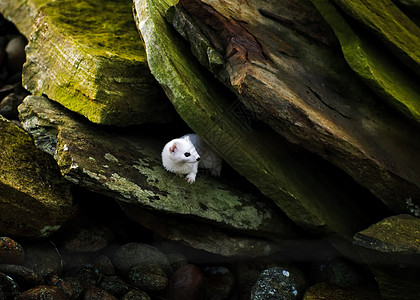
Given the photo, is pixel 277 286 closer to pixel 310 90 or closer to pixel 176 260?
pixel 176 260

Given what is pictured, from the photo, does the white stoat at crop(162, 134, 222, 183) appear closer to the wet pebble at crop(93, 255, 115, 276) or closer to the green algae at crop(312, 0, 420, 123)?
the wet pebble at crop(93, 255, 115, 276)

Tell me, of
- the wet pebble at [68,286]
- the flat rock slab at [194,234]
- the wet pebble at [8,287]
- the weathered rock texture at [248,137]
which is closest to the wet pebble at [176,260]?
the flat rock slab at [194,234]

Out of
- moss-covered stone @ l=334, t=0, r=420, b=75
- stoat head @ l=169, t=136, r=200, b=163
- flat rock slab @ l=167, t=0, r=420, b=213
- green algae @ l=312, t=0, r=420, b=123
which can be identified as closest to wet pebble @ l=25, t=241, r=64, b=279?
stoat head @ l=169, t=136, r=200, b=163

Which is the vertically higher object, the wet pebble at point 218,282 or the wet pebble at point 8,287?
the wet pebble at point 8,287

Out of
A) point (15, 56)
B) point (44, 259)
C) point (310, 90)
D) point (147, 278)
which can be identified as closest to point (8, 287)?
point (44, 259)

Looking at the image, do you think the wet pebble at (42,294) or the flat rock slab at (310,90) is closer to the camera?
the wet pebble at (42,294)

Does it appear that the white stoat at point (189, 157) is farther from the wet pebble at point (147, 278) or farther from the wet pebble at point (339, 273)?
the wet pebble at point (339, 273)
